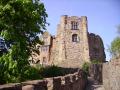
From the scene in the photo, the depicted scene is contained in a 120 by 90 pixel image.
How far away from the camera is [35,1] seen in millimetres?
28969

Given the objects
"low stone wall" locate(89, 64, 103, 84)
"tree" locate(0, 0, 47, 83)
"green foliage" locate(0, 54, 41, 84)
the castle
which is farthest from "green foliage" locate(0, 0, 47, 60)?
the castle

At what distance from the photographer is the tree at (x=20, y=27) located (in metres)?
24.4

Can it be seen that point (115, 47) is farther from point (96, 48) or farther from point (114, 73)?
point (114, 73)

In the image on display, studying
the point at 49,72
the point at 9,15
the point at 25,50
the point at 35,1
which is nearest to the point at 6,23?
the point at 9,15

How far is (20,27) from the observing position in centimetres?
2619

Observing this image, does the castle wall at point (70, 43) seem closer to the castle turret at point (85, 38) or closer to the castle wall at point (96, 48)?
the castle turret at point (85, 38)

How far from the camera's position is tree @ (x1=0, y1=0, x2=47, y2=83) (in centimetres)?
2442

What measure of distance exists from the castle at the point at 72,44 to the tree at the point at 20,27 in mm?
27977

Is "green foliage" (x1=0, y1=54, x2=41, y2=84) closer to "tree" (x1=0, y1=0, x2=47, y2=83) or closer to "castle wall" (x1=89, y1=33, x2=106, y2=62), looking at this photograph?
"tree" (x1=0, y1=0, x2=47, y2=83)

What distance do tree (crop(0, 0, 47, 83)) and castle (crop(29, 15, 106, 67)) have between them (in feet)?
91.8

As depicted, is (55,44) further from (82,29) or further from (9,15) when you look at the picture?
(9,15)

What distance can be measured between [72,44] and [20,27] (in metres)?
33.7

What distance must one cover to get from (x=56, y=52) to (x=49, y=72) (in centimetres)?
2402

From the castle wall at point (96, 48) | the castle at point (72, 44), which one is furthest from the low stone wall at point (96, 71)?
the castle wall at point (96, 48)
